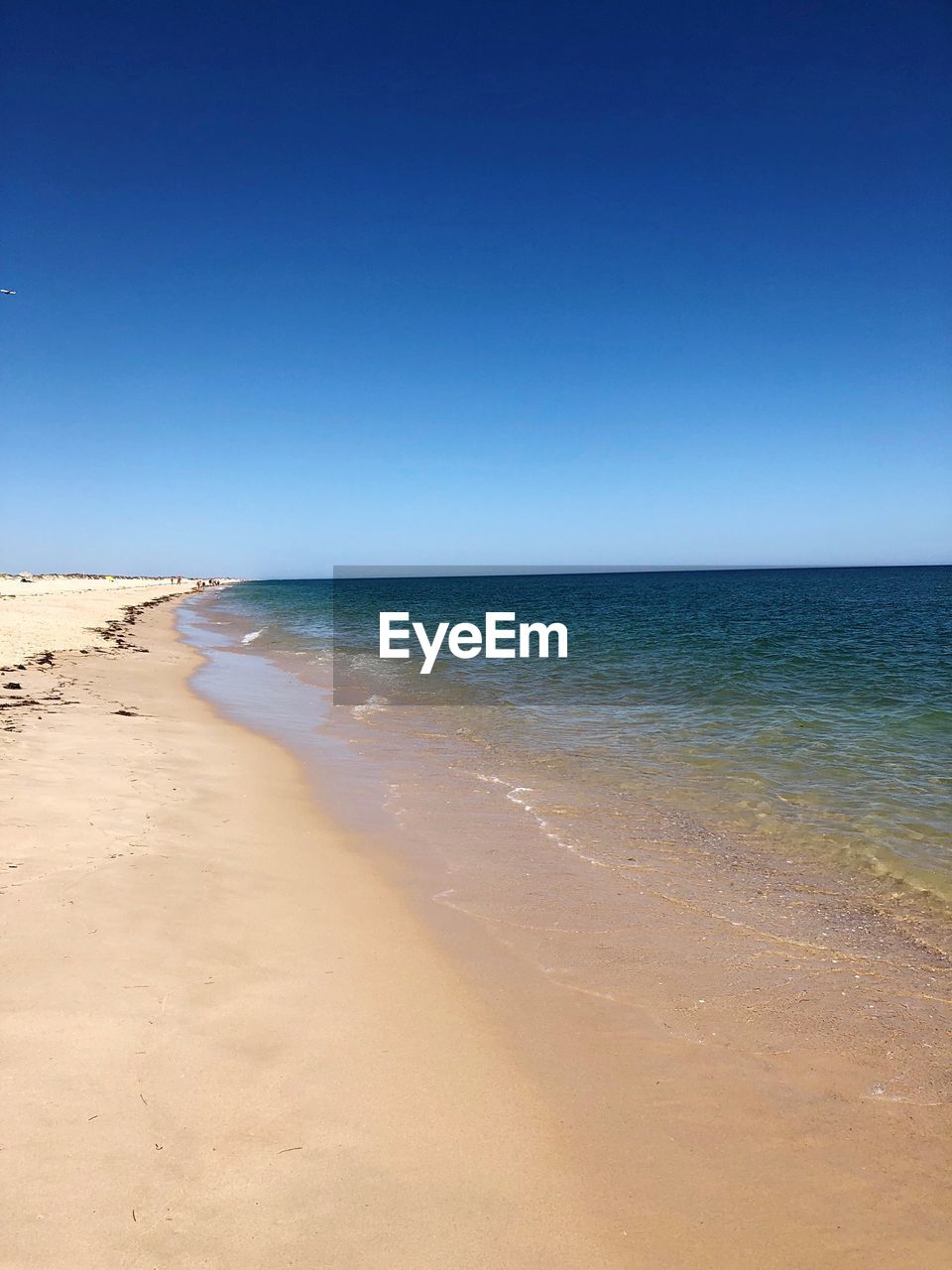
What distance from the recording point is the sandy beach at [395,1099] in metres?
3.10

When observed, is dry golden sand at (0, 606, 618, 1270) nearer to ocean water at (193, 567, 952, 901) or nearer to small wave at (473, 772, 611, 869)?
small wave at (473, 772, 611, 869)

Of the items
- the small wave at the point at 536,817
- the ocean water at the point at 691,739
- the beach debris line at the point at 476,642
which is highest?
the beach debris line at the point at 476,642

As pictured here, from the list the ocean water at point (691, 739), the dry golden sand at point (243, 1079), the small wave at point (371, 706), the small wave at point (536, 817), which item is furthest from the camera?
the small wave at point (371, 706)

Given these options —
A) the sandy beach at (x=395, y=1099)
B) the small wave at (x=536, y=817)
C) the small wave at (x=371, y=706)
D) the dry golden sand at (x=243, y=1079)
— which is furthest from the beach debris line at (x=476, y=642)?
the sandy beach at (x=395, y=1099)

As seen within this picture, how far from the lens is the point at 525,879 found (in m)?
7.34

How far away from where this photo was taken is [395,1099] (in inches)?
154

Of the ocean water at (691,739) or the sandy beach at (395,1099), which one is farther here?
the ocean water at (691,739)

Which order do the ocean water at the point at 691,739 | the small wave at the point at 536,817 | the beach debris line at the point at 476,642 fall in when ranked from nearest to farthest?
the small wave at the point at 536,817
the ocean water at the point at 691,739
the beach debris line at the point at 476,642

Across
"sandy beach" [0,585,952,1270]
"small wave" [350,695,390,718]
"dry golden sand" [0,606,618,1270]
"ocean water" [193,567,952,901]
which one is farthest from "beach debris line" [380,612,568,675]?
"sandy beach" [0,585,952,1270]

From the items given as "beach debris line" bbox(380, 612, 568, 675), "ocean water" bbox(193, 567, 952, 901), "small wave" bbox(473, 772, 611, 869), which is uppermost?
"beach debris line" bbox(380, 612, 568, 675)

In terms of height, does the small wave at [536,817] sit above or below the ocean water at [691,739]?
below

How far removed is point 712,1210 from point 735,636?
35.3 metres

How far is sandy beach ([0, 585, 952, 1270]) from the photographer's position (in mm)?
3096

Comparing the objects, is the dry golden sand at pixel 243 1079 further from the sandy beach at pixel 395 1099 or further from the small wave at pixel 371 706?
the small wave at pixel 371 706
